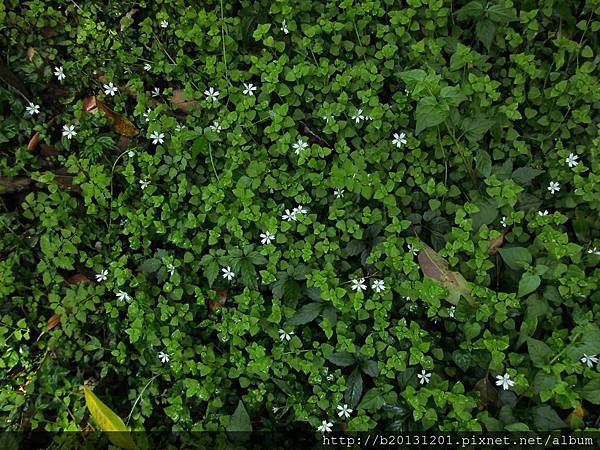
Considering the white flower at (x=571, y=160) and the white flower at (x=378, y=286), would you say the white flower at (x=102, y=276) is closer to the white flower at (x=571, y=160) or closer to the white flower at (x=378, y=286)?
the white flower at (x=378, y=286)

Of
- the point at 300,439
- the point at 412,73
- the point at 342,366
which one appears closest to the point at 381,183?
the point at 412,73

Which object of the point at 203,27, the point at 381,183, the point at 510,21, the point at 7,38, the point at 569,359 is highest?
the point at 510,21

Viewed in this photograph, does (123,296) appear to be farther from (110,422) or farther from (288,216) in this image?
(288,216)

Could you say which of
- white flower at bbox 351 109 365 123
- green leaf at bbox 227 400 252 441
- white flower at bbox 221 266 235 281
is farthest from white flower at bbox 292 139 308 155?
green leaf at bbox 227 400 252 441

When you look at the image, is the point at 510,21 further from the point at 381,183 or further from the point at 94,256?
the point at 94,256

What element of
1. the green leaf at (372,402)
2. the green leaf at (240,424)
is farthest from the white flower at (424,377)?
the green leaf at (240,424)

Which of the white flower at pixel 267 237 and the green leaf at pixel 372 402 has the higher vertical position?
the white flower at pixel 267 237
